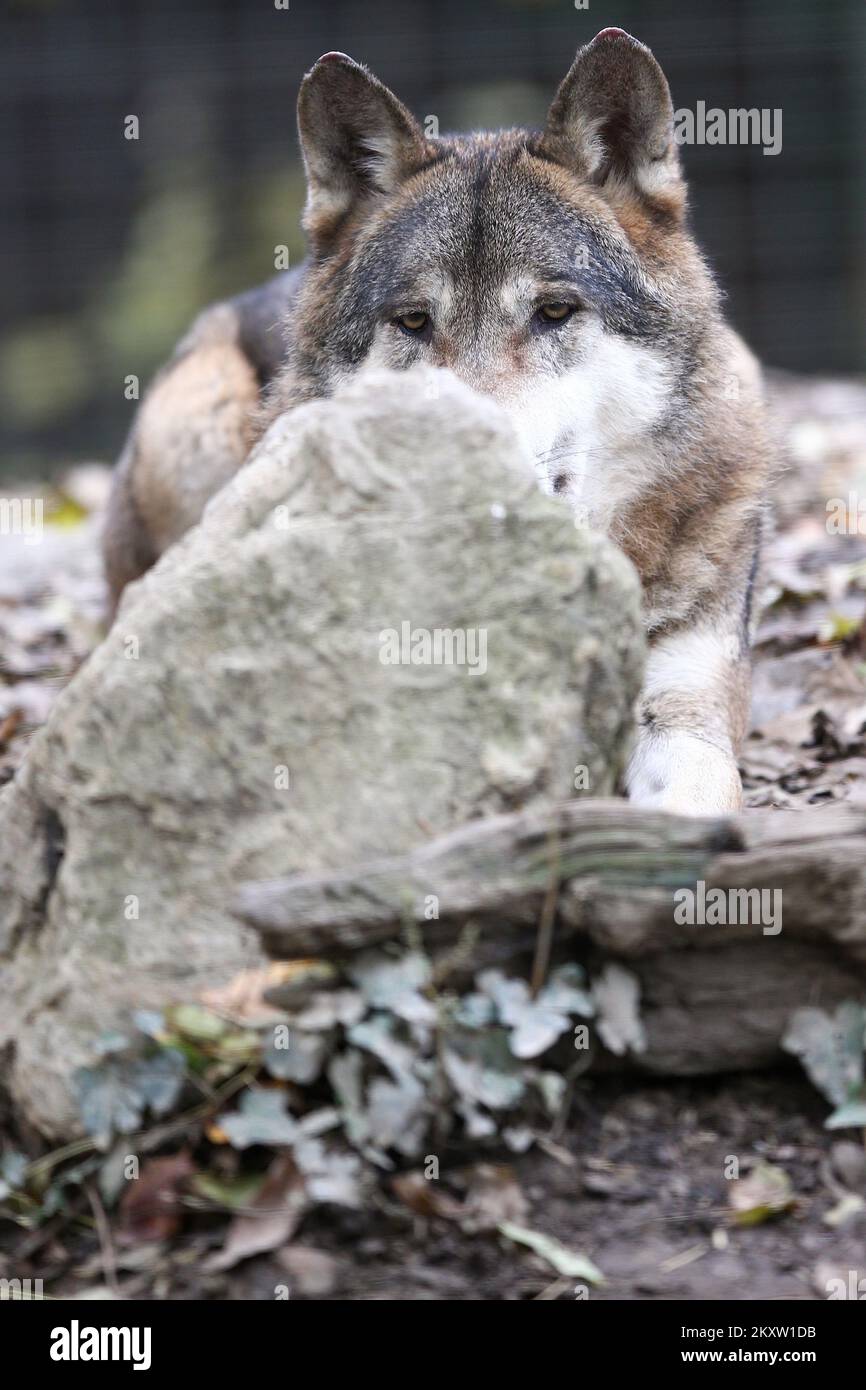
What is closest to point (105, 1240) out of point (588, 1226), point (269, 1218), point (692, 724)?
point (269, 1218)

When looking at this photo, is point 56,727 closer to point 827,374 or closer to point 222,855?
point 222,855

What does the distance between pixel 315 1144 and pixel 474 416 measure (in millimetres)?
1383

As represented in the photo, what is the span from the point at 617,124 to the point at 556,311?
0.64 meters

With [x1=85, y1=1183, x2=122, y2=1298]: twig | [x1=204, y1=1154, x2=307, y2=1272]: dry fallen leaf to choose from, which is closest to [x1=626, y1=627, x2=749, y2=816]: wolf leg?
[x1=204, y1=1154, x2=307, y2=1272]: dry fallen leaf

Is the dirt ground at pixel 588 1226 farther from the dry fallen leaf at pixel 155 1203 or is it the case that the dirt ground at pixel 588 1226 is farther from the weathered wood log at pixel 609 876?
the weathered wood log at pixel 609 876

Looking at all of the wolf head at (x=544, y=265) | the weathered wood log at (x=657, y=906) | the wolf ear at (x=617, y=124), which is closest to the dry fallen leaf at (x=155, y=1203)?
the weathered wood log at (x=657, y=906)

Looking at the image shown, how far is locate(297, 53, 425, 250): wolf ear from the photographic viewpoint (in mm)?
4531

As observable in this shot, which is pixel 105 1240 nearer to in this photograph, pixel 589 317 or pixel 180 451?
pixel 589 317

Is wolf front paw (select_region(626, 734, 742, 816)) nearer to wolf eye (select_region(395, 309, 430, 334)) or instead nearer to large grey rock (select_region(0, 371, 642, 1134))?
large grey rock (select_region(0, 371, 642, 1134))

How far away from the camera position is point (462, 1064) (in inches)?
101

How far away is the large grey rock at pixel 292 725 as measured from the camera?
2770 millimetres

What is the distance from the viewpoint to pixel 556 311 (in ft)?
14.2

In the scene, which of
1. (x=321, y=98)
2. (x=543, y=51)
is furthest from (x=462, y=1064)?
(x=543, y=51)

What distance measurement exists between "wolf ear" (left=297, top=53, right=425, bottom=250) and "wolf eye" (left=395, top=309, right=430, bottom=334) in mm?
550
